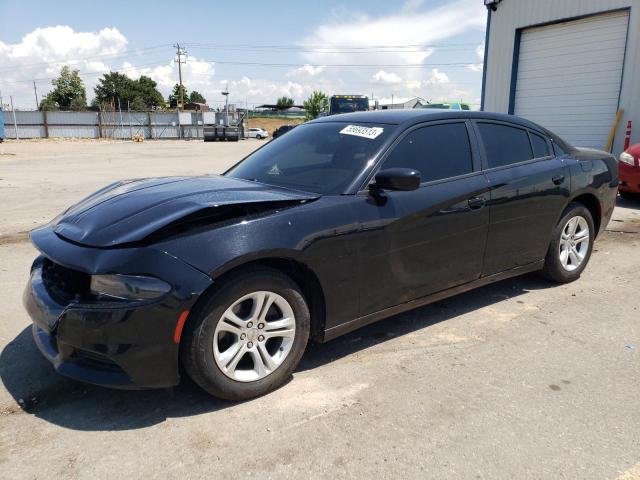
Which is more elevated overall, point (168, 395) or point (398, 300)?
point (398, 300)

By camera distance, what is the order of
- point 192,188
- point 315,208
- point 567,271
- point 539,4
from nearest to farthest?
1. point 315,208
2. point 192,188
3. point 567,271
4. point 539,4

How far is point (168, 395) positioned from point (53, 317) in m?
0.74

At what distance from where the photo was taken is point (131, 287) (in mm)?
2377

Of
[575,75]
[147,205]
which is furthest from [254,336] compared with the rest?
[575,75]

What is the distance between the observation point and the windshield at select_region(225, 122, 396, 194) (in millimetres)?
3277

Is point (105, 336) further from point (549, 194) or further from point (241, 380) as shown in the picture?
point (549, 194)

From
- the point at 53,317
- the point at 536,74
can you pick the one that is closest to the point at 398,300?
the point at 53,317

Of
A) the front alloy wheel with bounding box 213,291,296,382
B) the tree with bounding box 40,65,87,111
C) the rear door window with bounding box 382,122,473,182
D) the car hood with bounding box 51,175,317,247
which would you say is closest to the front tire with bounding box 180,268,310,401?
the front alloy wheel with bounding box 213,291,296,382

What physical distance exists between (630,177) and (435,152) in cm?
674

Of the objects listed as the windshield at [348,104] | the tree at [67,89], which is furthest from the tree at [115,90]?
the windshield at [348,104]

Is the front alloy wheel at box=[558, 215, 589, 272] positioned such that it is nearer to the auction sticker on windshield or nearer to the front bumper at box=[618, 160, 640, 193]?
the auction sticker on windshield

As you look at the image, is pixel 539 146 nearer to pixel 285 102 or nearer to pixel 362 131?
pixel 362 131

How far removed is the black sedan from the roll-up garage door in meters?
10.4

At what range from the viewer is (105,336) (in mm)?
2371
